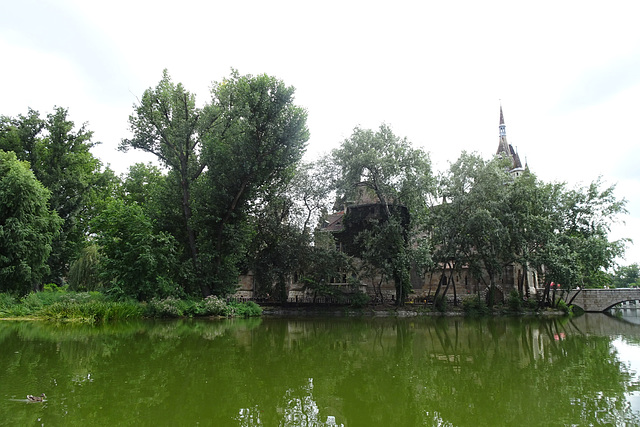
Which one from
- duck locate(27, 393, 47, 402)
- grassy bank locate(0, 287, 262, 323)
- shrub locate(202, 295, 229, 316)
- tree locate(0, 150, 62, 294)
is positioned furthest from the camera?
shrub locate(202, 295, 229, 316)

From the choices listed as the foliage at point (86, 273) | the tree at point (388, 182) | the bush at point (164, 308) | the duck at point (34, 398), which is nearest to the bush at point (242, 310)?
the bush at point (164, 308)

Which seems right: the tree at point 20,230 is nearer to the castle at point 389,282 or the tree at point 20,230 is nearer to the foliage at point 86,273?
the foliage at point 86,273

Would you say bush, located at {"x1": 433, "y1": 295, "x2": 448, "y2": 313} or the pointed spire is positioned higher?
the pointed spire

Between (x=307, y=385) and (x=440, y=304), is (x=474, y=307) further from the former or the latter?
(x=307, y=385)

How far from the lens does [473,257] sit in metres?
30.9

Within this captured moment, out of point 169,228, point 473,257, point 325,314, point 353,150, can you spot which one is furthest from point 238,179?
point 473,257

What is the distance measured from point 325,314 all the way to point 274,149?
1369 centimetres

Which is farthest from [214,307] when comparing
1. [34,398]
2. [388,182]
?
[34,398]

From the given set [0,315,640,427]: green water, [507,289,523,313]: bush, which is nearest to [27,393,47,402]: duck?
[0,315,640,427]: green water

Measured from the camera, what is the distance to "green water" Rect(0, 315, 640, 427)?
5109 mm

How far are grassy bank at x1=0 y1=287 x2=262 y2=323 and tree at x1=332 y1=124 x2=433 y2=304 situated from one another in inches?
434

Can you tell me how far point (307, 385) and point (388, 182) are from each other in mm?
25309

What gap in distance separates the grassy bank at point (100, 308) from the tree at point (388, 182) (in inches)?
434

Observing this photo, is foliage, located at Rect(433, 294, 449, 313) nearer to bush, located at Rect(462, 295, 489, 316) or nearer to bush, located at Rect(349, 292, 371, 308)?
bush, located at Rect(462, 295, 489, 316)
